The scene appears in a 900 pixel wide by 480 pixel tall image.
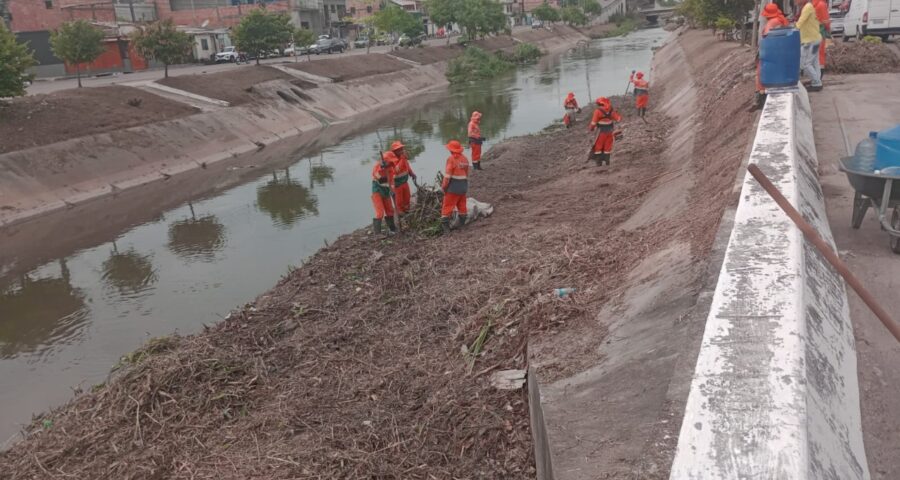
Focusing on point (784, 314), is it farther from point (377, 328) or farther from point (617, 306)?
point (377, 328)

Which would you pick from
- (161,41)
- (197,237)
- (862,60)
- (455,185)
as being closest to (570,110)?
(862,60)

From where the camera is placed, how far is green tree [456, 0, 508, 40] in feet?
182

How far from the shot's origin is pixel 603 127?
1345cm

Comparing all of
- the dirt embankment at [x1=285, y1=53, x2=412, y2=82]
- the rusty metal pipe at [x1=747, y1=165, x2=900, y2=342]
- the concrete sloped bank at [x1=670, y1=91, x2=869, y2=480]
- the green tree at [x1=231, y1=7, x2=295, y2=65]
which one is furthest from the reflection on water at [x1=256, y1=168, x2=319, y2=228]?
the green tree at [x1=231, y1=7, x2=295, y2=65]

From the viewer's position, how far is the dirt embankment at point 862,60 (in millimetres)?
14023

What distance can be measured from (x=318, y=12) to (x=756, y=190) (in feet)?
230

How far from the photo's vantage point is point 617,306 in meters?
5.86

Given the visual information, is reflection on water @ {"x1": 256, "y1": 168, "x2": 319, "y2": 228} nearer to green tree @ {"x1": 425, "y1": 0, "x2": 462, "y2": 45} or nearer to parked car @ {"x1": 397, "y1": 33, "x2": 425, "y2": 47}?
parked car @ {"x1": 397, "y1": 33, "x2": 425, "y2": 47}

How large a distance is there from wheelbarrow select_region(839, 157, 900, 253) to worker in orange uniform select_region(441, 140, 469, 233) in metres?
5.99

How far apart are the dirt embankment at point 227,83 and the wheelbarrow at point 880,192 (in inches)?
1020

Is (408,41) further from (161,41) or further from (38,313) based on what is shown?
(38,313)

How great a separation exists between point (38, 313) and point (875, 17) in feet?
76.8

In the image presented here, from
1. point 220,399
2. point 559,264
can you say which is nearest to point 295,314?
point 220,399

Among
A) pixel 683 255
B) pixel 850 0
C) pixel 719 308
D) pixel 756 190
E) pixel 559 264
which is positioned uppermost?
pixel 850 0
